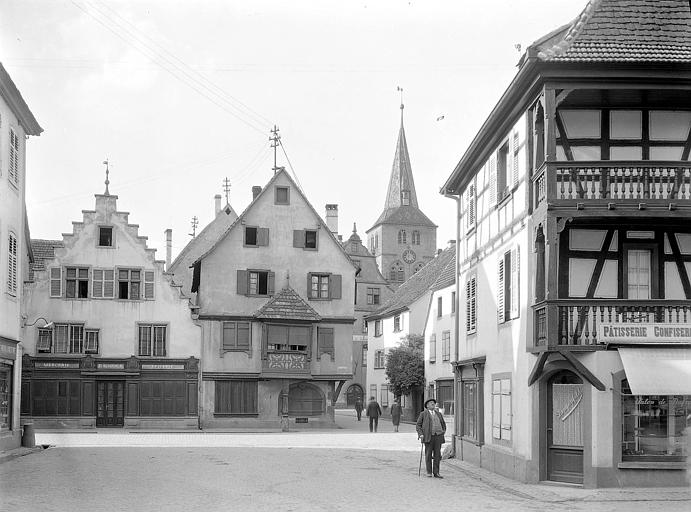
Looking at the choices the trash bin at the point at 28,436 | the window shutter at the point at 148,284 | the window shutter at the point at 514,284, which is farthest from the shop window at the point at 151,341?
the window shutter at the point at 514,284

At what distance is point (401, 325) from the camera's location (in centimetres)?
6650

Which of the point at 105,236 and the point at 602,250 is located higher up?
the point at 105,236

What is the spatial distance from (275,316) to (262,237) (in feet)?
13.7

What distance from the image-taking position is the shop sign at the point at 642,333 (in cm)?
1994

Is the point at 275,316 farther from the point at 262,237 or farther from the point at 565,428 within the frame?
the point at 565,428

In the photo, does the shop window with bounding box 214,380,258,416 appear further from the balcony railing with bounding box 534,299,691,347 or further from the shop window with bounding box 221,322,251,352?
the balcony railing with bounding box 534,299,691,347

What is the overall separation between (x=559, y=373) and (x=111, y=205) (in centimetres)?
3094

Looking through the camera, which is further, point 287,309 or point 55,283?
point 287,309

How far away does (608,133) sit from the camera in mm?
21156

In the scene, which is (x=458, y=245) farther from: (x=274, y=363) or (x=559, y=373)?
(x=274, y=363)

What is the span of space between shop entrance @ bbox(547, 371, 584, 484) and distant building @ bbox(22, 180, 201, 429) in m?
28.4

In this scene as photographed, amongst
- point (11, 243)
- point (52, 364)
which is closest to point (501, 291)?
point (11, 243)

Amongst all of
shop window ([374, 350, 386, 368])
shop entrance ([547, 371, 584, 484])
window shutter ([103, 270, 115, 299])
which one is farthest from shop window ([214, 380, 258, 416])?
shop entrance ([547, 371, 584, 484])

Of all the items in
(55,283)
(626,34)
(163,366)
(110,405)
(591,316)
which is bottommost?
(110,405)
